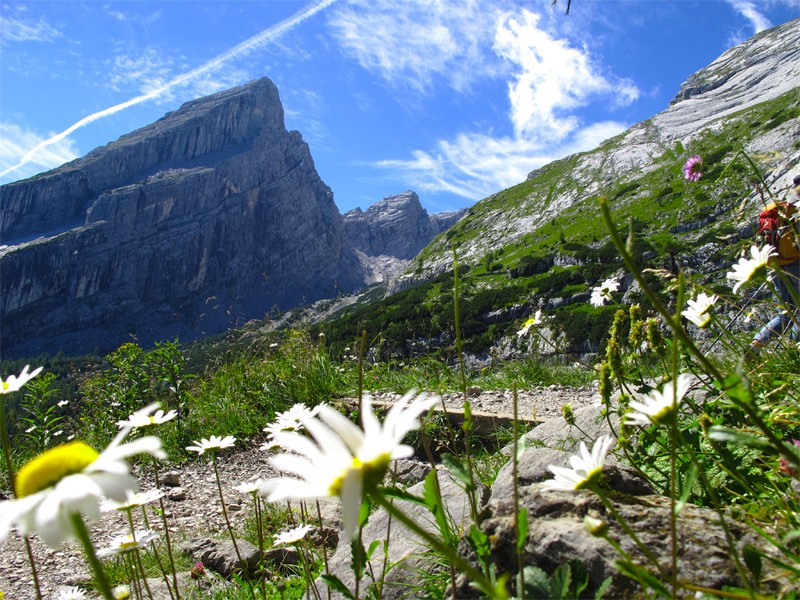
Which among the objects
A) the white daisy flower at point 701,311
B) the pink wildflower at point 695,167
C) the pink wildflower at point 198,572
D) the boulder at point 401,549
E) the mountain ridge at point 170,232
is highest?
the mountain ridge at point 170,232

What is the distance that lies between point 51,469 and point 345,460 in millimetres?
452

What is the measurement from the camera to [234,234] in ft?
482

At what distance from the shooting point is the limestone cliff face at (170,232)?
412 ft

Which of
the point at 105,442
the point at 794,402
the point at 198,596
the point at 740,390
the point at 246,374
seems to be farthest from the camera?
the point at 246,374

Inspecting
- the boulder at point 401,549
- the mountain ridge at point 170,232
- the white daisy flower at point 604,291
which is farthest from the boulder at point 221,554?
the mountain ridge at point 170,232

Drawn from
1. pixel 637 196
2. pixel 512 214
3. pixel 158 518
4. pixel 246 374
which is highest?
pixel 512 214

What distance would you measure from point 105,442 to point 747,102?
366ft

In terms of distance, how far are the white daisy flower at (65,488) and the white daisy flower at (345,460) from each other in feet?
0.63

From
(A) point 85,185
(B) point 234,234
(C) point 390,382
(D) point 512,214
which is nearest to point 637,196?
(D) point 512,214

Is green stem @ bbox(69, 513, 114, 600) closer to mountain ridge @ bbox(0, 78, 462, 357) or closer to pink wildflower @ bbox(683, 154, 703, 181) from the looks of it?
pink wildflower @ bbox(683, 154, 703, 181)

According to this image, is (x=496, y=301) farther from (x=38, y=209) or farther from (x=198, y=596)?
(x=38, y=209)

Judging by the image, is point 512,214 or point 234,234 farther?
point 234,234

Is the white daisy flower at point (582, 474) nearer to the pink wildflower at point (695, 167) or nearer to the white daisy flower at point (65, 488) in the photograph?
the white daisy flower at point (65, 488)

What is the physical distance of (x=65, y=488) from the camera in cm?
70
